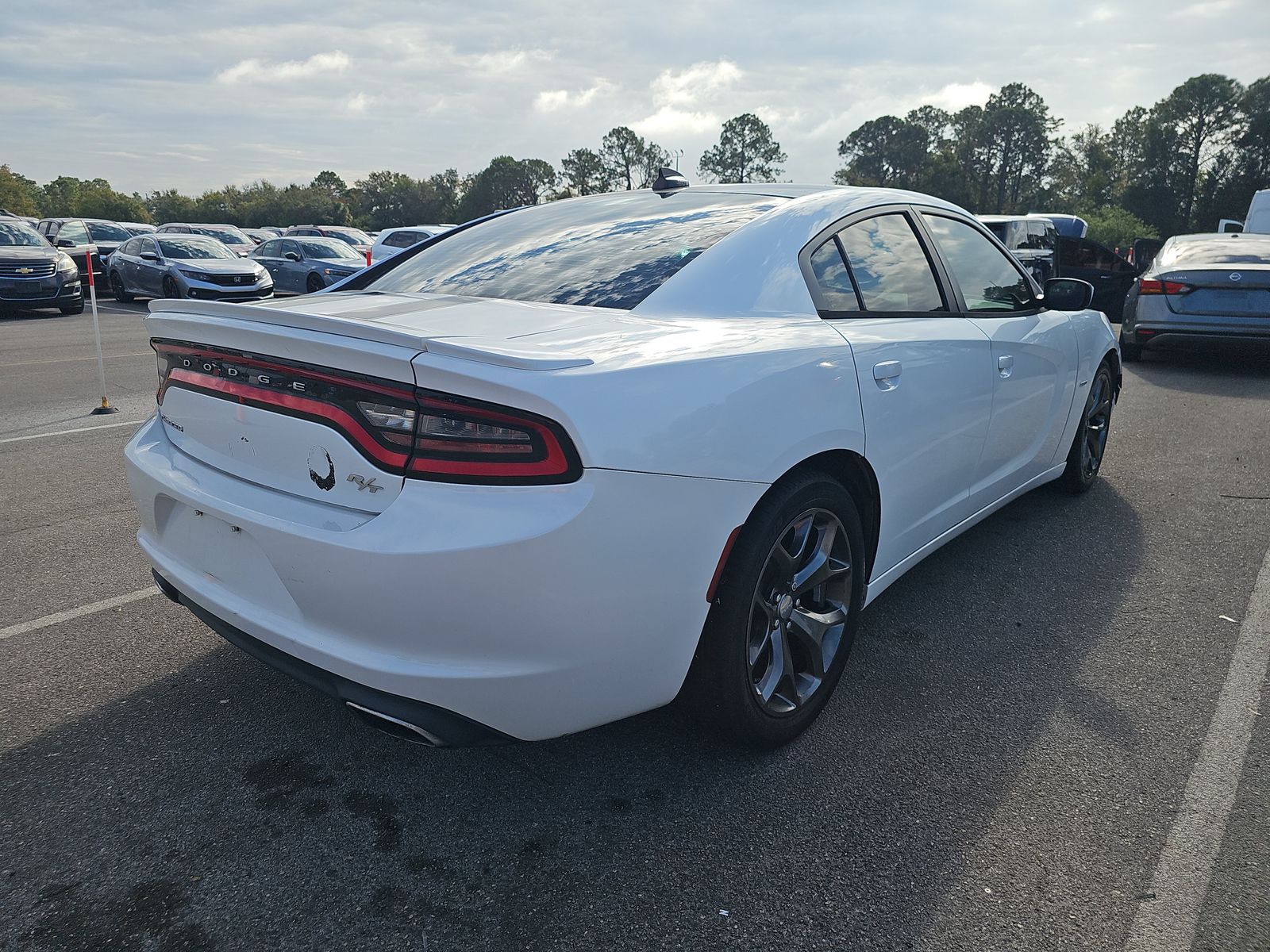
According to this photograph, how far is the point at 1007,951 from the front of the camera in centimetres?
186

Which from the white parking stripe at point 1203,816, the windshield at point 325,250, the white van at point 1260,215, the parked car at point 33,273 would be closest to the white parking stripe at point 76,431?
the white parking stripe at point 1203,816

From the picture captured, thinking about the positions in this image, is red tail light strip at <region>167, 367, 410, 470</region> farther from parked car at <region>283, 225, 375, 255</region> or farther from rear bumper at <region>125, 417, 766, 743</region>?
parked car at <region>283, 225, 375, 255</region>

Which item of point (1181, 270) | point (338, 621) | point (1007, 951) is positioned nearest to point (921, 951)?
point (1007, 951)

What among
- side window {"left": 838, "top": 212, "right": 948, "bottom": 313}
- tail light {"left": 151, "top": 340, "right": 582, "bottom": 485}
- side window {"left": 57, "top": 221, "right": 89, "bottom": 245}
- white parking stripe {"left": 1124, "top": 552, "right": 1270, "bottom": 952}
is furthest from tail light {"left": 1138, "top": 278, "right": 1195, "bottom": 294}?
side window {"left": 57, "top": 221, "right": 89, "bottom": 245}

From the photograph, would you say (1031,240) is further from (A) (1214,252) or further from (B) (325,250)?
(B) (325,250)

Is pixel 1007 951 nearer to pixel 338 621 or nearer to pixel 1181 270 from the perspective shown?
pixel 338 621

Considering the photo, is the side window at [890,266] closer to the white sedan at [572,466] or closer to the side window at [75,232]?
the white sedan at [572,466]

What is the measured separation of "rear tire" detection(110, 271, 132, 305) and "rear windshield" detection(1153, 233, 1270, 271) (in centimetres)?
1911

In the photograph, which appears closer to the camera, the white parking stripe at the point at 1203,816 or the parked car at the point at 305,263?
the white parking stripe at the point at 1203,816

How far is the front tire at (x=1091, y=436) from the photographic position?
4777mm

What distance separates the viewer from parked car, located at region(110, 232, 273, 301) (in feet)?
55.3

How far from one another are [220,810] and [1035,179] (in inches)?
4618

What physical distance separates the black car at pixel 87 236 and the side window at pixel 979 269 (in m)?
19.6

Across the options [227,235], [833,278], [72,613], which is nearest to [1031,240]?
[833,278]
